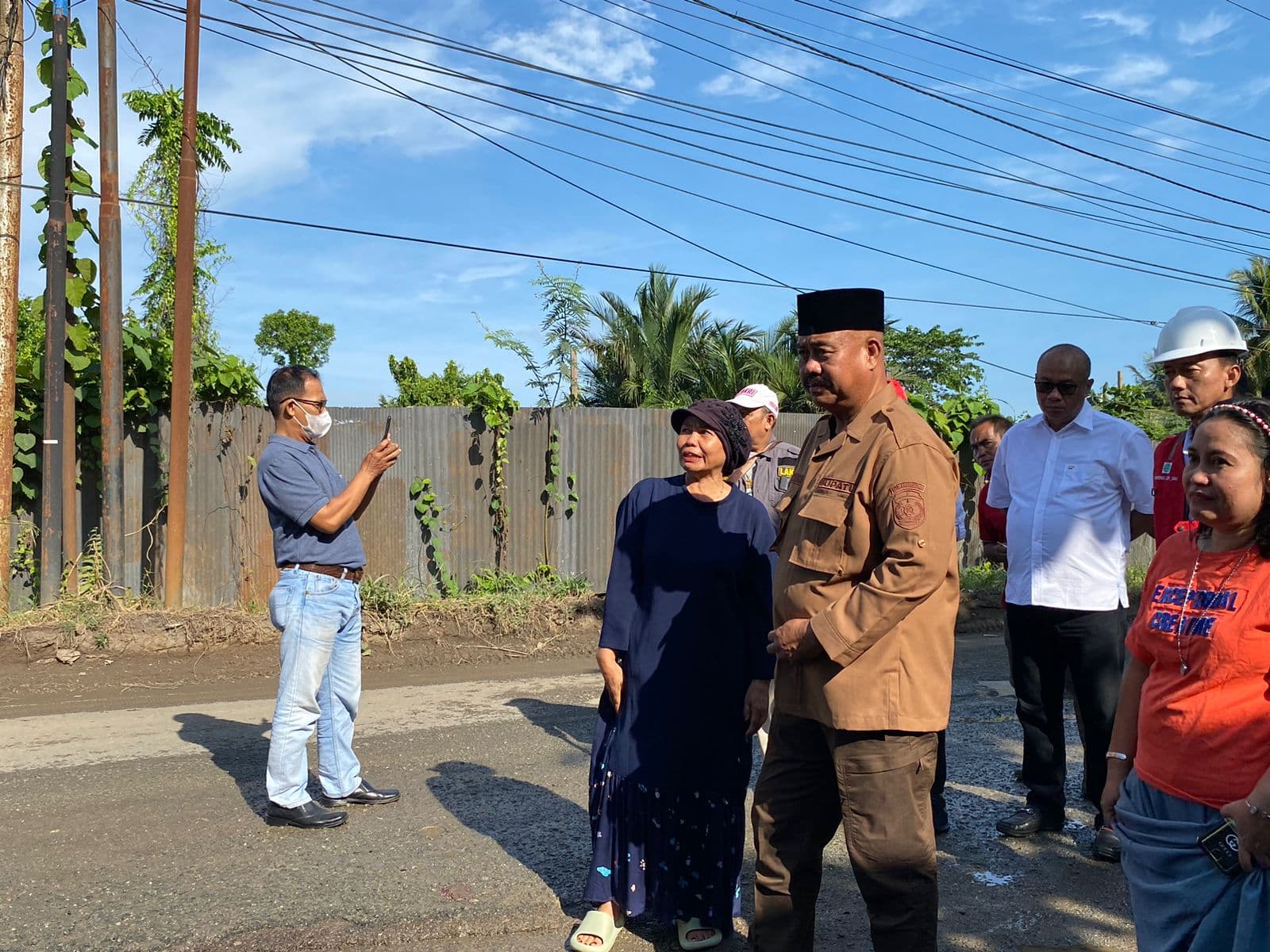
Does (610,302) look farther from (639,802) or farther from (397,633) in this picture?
(639,802)

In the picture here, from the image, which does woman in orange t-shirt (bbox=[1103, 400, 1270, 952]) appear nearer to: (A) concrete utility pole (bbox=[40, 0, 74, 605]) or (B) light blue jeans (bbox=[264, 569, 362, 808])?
(B) light blue jeans (bbox=[264, 569, 362, 808])

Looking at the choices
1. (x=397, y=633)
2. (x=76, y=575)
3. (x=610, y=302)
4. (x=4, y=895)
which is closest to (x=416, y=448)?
(x=397, y=633)

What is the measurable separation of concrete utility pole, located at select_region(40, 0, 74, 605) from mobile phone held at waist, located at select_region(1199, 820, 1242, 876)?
944 cm

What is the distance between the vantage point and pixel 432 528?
11.0 m

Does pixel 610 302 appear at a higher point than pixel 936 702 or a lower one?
higher

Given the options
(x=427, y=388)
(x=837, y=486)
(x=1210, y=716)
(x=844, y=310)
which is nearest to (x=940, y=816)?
(x=837, y=486)

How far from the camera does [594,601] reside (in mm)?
10602

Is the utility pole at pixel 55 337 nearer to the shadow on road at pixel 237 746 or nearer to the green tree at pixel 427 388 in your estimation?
the shadow on road at pixel 237 746

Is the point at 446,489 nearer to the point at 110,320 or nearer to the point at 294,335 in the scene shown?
the point at 110,320

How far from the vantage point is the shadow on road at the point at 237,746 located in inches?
212

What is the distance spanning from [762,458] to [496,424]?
20.2 feet

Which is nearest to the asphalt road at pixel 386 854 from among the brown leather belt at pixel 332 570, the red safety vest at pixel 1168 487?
the brown leather belt at pixel 332 570

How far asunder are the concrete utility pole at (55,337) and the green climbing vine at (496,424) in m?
3.83

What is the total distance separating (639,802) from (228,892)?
167cm
